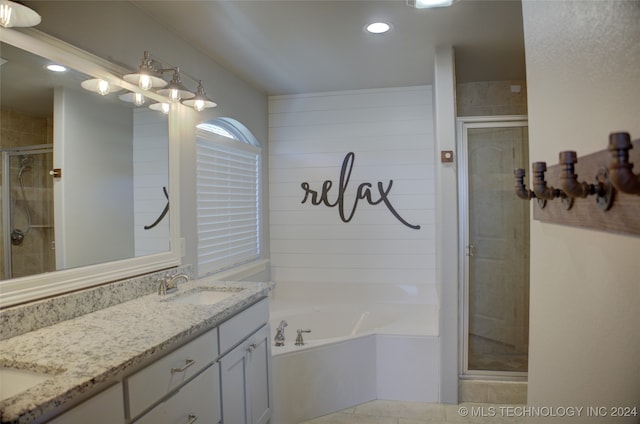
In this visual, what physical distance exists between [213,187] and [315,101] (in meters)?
1.46

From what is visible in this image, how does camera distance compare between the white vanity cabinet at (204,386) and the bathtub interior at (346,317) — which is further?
the bathtub interior at (346,317)

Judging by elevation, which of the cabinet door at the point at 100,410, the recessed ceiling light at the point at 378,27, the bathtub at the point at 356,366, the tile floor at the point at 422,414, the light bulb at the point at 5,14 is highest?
the recessed ceiling light at the point at 378,27

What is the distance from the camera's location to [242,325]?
1.96 m

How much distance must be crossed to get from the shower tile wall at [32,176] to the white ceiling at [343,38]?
93 cm

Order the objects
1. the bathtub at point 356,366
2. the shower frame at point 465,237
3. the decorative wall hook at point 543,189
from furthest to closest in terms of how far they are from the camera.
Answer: the shower frame at point 465,237 → the bathtub at point 356,366 → the decorative wall hook at point 543,189

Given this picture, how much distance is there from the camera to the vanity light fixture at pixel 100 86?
1.84 meters

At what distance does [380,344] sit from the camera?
9.72 ft

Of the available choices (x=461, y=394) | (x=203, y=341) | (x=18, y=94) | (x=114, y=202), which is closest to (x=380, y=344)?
(x=461, y=394)

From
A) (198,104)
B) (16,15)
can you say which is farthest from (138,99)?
(16,15)

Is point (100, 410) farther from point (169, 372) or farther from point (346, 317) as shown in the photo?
point (346, 317)

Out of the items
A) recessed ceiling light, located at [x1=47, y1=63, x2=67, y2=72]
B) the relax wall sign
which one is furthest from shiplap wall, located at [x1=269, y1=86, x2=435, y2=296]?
recessed ceiling light, located at [x1=47, y1=63, x2=67, y2=72]

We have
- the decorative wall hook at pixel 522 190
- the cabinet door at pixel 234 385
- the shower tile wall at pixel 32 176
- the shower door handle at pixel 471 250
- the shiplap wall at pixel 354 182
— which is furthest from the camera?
the shiplap wall at pixel 354 182

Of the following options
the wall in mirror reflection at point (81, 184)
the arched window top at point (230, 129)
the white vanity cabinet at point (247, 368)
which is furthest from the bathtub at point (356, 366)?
the arched window top at point (230, 129)

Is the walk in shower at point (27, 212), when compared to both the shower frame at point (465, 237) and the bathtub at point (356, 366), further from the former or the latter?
the shower frame at point (465, 237)
